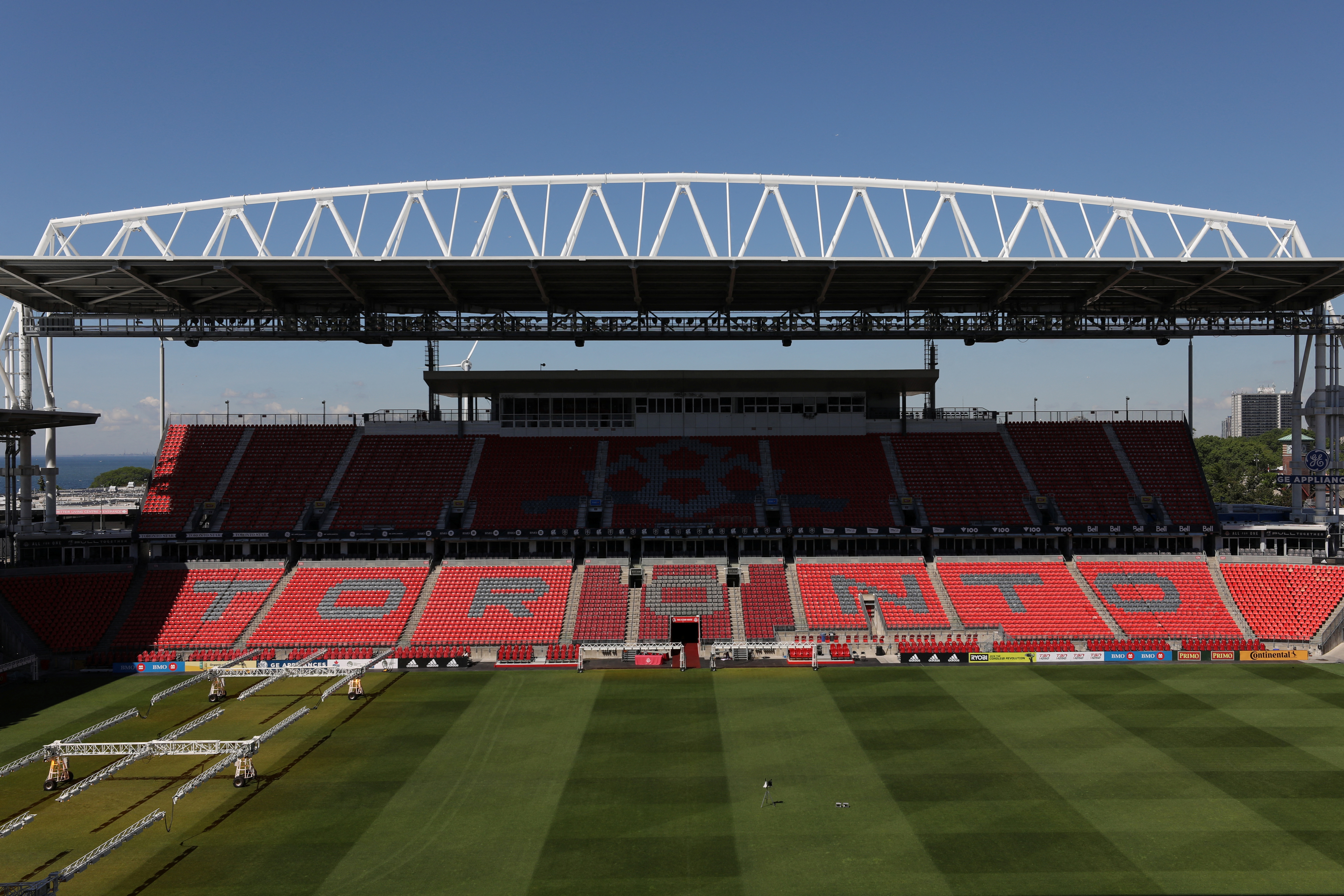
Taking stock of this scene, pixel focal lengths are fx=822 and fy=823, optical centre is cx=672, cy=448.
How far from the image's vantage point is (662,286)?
4812 cm

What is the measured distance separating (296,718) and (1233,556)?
176 ft

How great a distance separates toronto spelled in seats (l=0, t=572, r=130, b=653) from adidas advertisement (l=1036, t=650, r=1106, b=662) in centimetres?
4991

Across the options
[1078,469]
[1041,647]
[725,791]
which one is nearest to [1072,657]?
[1041,647]

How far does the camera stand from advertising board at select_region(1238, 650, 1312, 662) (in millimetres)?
42094

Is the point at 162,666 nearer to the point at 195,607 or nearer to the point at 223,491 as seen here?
the point at 195,607

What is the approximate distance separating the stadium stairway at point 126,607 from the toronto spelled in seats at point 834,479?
3935 cm

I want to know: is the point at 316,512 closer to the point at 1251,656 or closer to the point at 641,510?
the point at 641,510

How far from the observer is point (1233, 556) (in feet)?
169

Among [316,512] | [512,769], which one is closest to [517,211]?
[316,512]

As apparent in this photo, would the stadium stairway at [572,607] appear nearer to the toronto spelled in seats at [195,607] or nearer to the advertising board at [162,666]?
the toronto spelled in seats at [195,607]

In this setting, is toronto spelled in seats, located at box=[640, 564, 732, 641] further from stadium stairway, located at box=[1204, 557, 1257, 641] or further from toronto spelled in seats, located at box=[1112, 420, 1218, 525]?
toronto spelled in seats, located at box=[1112, 420, 1218, 525]

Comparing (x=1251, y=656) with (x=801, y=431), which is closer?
(x=1251, y=656)

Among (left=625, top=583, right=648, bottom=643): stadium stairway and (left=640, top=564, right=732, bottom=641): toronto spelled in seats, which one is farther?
(left=640, top=564, right=732, bottom=641): toronto spelled in seats

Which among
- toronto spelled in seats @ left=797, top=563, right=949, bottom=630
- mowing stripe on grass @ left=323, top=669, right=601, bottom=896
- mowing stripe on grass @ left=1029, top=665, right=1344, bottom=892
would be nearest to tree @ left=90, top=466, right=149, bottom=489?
toronto spelled in seats @ left=797, top=563, right=949, bottom=630
